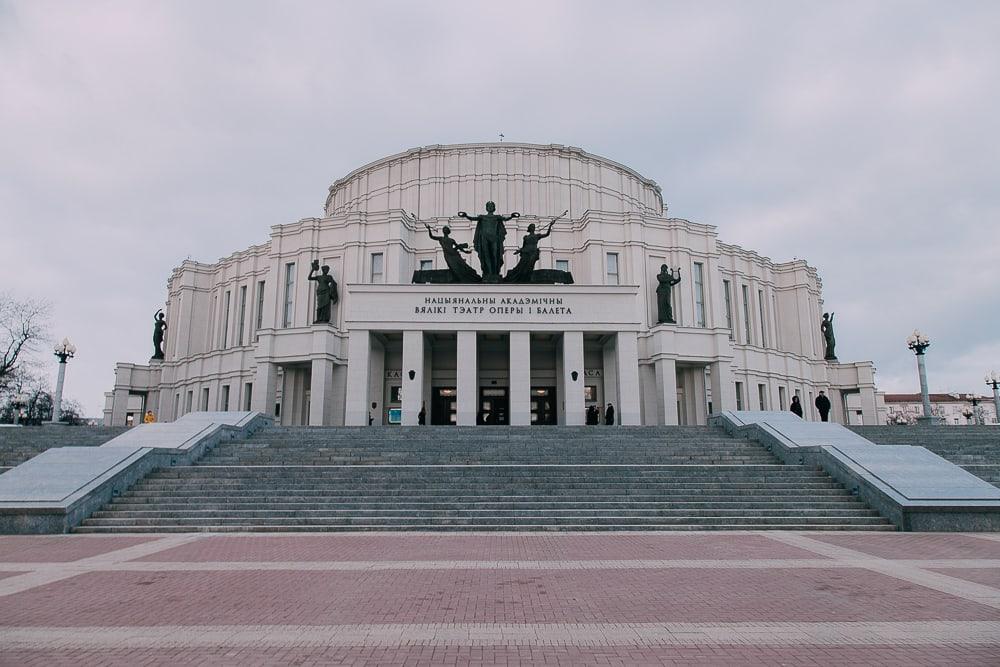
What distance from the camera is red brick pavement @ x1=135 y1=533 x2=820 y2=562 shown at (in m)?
9.88

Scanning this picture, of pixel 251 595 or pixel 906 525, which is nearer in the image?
pixel 251 595

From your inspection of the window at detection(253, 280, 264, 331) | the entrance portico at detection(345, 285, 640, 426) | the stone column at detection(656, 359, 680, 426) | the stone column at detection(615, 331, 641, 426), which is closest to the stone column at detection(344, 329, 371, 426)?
the entrance portico at detection(345, 285, 640, 426)

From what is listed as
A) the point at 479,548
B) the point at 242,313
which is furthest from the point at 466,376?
the point at 242,313

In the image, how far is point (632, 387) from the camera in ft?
93.0

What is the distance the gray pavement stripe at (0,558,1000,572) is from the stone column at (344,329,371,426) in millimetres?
18338

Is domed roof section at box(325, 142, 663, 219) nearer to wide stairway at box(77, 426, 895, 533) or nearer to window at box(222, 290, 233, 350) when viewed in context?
window at box(222, 290, 233, 350)

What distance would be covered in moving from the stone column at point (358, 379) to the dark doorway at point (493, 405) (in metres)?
7.98

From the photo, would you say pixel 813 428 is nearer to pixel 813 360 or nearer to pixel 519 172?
pixel 813 360

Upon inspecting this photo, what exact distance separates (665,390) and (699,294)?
29.6ft

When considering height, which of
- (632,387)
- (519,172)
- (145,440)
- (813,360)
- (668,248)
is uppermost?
(519,172)

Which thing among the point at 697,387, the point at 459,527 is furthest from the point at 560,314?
the point at 459,527

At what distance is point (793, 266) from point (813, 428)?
29.9m

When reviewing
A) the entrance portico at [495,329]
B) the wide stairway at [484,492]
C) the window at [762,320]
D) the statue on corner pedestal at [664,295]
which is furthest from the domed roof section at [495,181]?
the wide stairway at [484,492]

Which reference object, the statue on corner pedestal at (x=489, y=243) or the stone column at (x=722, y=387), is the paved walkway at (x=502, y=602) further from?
the stone column at (x=722, y=387)
